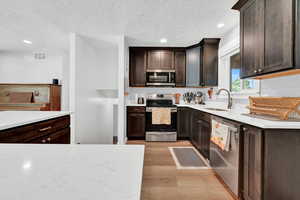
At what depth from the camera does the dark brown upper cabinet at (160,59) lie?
4.26m

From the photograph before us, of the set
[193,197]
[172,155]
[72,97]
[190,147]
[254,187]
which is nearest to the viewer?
[254,187]

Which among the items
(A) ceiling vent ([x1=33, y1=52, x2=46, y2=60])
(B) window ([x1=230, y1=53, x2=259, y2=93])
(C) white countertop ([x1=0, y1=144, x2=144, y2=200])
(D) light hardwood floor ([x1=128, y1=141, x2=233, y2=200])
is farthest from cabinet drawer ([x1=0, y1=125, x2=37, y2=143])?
(A) ceiling vent ([x1=33, y1=52, x2=46, y2=60])

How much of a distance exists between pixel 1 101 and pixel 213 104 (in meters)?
6.04

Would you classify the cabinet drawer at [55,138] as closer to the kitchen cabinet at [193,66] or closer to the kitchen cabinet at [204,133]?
the kitchen cabinet at [204,133]

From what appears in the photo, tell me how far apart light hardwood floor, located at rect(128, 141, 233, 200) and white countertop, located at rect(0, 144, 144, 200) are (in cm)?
149

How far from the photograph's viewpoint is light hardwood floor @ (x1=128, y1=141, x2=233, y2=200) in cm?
184

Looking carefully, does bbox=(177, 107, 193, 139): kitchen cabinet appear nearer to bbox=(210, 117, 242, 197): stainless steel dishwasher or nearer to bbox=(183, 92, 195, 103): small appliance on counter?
bbox=(183, 92, 195, 103): small appliance on counter

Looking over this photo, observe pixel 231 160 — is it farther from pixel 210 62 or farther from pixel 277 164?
pixel 210 62

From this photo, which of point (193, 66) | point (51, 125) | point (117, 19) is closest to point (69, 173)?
point (51, 125)

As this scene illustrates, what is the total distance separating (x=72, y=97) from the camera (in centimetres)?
332

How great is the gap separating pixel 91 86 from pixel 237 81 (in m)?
3.26

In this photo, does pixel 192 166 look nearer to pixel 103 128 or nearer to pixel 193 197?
pixel 193 197

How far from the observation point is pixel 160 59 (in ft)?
14.0

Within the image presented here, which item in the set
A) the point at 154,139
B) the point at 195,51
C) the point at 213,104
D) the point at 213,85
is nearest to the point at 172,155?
the point at 154,139
